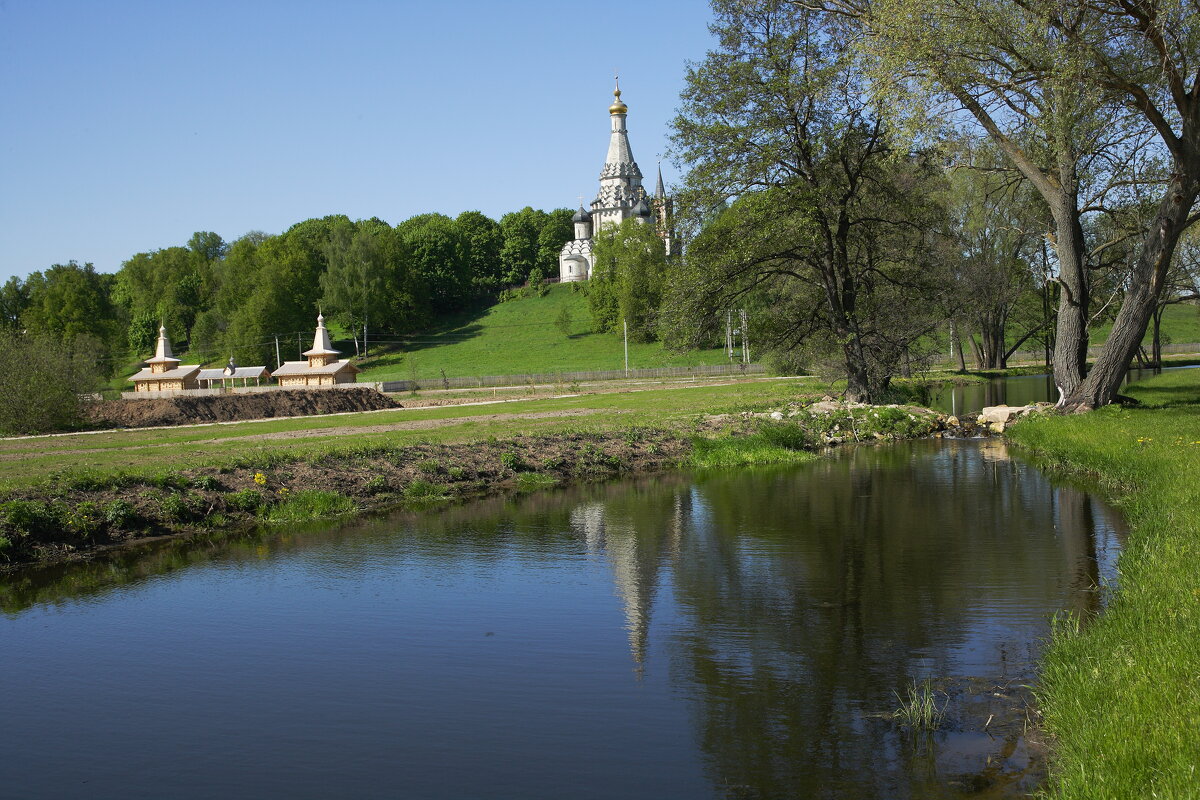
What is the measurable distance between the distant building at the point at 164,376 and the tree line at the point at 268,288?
2629cm

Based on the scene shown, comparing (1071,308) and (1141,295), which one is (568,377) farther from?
(1141,295)

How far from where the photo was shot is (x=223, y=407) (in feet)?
172

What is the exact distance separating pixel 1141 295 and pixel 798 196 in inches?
428

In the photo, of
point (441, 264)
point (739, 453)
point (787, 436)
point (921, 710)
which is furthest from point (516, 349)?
point (921, 710)

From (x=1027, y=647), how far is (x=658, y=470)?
15898mm

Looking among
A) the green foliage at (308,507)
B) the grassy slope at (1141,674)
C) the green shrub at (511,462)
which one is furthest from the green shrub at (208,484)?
the grassy slope at (1141,674)

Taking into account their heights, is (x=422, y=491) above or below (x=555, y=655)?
above

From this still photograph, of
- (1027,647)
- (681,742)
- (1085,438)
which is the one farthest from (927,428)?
(681,742)

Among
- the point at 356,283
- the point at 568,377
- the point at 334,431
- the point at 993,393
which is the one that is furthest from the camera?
the point at 356,283

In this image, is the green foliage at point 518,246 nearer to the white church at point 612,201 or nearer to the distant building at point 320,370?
the white church at point 612,201

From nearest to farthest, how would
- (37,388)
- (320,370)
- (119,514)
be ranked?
(119,514) → (37,388) → (320,370)

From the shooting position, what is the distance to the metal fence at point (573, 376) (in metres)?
84.1

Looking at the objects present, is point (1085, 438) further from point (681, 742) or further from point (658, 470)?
point (681, 742)

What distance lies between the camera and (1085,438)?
21844 millimetres
